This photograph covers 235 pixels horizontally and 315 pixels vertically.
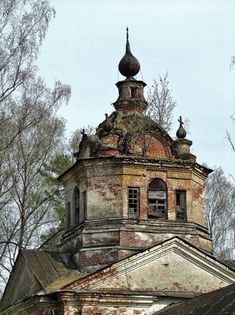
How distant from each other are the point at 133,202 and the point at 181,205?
4.49 ft

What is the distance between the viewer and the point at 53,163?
26.1m

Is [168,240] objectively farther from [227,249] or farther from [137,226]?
[227,249]

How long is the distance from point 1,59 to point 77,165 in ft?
18.2

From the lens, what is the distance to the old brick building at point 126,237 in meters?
17.8

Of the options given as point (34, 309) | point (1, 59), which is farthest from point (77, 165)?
point (1, 59)

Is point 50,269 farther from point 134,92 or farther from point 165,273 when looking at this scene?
point 134,92

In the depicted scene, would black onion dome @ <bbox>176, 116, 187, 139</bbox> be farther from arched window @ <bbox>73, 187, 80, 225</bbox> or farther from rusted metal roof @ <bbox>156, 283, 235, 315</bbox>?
rusted metal roof @ <bbox>156, 283, 235, 315</bbox>

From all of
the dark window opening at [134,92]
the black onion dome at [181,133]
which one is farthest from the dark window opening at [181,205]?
the dark window opening at [134,92]

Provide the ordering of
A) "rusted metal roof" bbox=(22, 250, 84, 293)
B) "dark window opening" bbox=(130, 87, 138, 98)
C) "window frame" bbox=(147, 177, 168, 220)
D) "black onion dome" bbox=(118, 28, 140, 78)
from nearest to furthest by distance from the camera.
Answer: "rusted metal roof" bbox=(22, 250, 84, 293), "window frame" bbox=(147, 177, 168, 220), "dark window opening" bbox=(130, 87, 138, 98), "black onion dome" bbox=(118, 28, 140, 78)

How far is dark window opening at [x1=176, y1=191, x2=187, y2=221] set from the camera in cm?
1955

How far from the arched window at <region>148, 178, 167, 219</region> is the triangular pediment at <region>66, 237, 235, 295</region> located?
1.09 m

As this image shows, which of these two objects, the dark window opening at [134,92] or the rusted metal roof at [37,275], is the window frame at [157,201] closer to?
the rusted metal roof at [37,275]

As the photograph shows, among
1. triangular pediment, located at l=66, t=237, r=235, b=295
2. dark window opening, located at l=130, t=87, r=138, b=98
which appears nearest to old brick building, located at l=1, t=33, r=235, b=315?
triangular pediment, located at l=66, t=237, r=235, b=295

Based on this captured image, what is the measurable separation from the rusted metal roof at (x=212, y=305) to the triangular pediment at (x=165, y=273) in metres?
1.31
